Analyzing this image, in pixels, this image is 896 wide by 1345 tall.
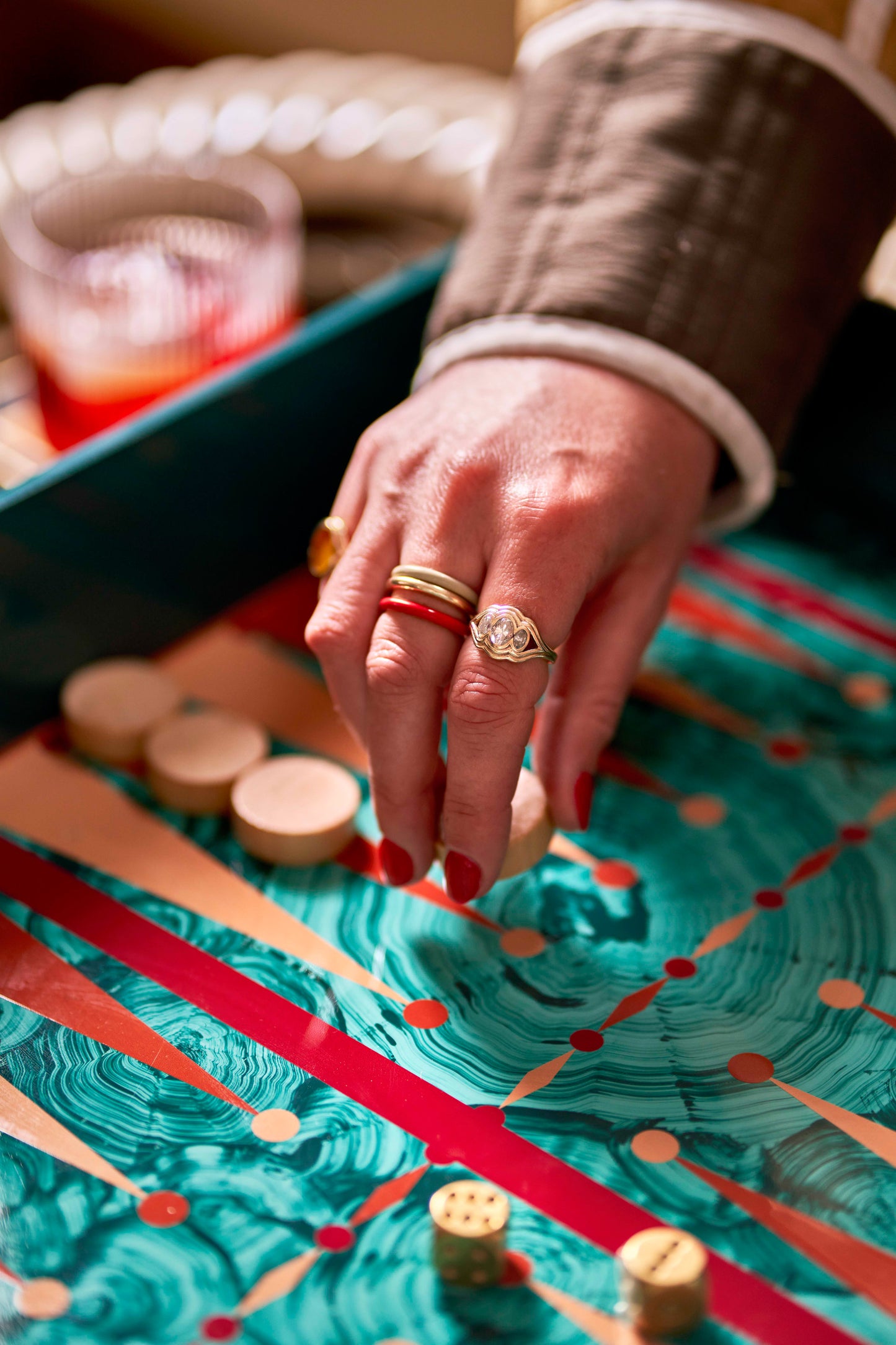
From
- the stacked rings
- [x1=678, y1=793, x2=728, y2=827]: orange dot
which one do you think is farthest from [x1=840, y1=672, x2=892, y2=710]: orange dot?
the stacked rings

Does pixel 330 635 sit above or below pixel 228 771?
above

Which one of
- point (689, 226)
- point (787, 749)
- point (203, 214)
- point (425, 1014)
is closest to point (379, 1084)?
point (425, 1014)

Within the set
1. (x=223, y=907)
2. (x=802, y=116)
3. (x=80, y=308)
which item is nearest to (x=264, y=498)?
(x=80, y=308)

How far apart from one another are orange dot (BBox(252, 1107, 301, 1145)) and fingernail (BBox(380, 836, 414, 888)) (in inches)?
5.5

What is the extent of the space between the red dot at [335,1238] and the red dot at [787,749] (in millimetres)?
433

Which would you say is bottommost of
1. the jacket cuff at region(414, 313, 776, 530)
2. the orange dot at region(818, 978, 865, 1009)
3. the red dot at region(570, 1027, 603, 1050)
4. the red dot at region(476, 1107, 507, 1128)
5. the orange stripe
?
the orange stripe

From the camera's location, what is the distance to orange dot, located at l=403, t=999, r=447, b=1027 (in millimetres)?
617

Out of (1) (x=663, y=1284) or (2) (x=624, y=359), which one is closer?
(1) (x=663, y=1284)

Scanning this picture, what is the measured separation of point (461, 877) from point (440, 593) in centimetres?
15

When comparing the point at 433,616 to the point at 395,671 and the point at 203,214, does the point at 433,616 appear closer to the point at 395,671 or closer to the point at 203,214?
the point at 395,671

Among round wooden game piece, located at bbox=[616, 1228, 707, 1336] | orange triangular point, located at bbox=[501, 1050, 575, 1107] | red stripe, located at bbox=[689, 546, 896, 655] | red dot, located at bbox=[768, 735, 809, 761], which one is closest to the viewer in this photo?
round wooden game piece, located at bbox=[616, 1228, 707, 1336]

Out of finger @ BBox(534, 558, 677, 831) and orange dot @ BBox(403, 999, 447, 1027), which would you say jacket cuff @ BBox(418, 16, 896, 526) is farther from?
orange dot @ BBox(403, 999, 447, 1027)

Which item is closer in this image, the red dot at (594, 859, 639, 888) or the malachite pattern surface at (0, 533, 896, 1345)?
the malachite pattern surface at (0, 533, 896, 1345)

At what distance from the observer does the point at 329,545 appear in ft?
2.25
